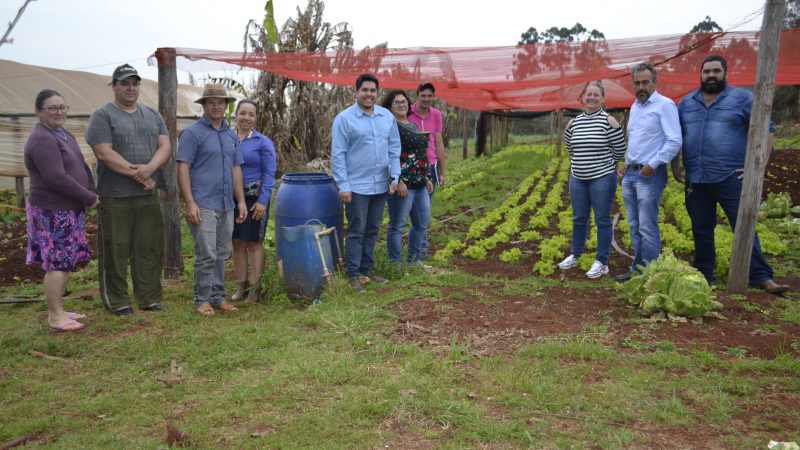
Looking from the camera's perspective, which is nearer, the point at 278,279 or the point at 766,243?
the point at 278,279

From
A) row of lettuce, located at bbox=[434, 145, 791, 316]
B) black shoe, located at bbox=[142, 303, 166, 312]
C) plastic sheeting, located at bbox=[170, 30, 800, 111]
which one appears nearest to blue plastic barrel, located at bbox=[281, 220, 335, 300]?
black shoe, located at bbox=[142, 303, 166, 312]

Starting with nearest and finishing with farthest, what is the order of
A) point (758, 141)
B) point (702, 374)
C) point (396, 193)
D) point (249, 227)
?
point (702, 374)
point (758, 141)
point (249, 227)
point (396, 193)

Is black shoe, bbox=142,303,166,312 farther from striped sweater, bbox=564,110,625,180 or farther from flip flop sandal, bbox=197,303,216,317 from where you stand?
striped sweater, bbox=564,110,625,180

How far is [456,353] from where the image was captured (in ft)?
12.6

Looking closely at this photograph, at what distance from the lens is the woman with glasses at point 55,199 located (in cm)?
446

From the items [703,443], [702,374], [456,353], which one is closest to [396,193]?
[456,353]

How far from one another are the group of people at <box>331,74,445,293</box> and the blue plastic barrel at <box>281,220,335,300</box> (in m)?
0.33

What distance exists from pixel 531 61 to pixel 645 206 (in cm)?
253

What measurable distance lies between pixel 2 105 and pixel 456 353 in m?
10.9

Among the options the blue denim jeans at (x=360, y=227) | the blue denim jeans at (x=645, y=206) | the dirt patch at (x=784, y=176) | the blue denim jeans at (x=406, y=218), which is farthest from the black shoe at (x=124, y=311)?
the dirt patch at (x=784, y=176)

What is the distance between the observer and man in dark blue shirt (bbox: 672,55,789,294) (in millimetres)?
4922

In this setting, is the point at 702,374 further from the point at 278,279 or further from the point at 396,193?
the point at 278,279

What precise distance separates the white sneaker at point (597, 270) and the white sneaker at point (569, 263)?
34 centimetres

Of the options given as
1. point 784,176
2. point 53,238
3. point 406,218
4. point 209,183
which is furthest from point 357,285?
point 784,176
